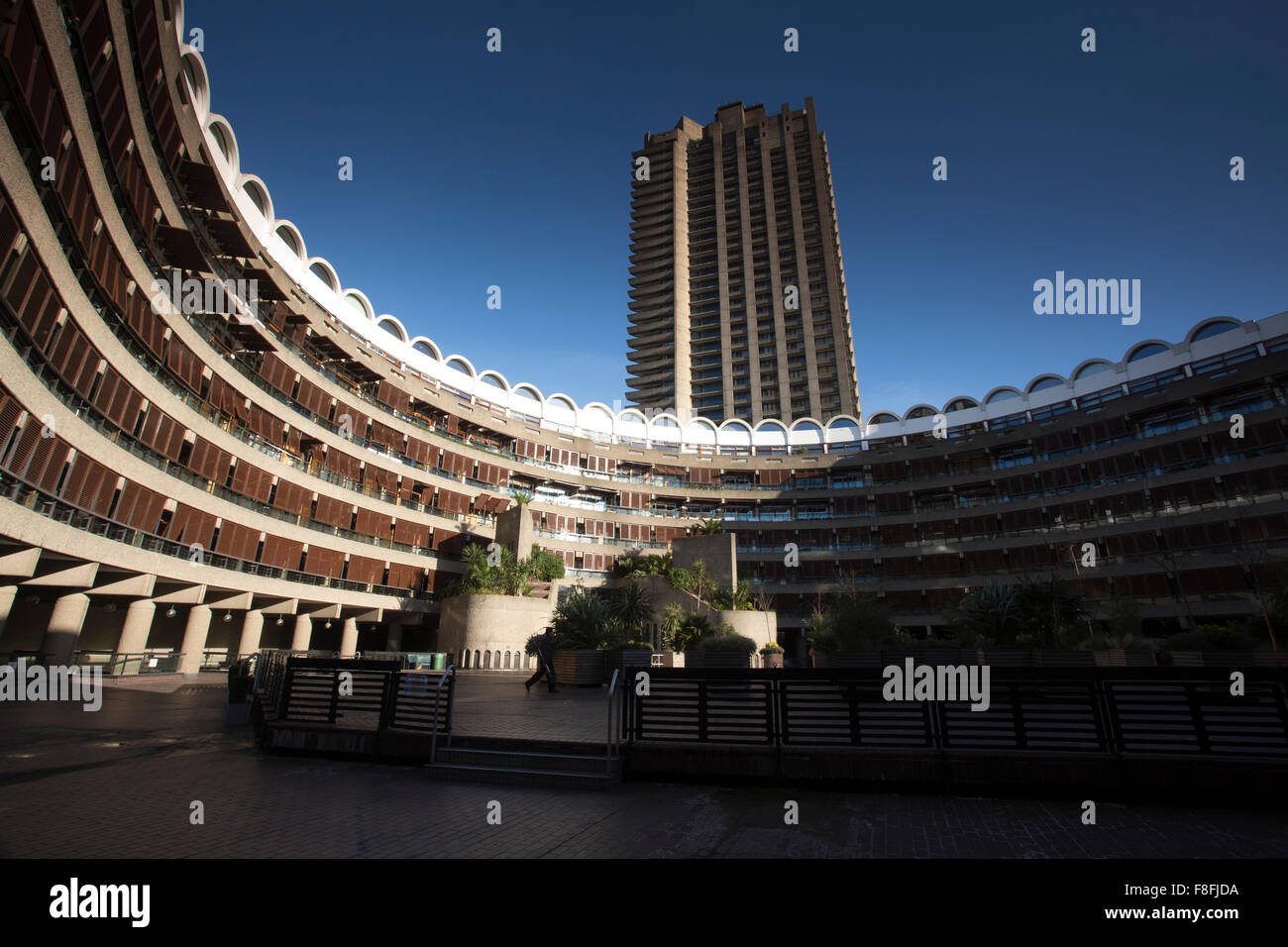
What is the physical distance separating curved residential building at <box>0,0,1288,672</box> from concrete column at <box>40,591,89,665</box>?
0.31 ft

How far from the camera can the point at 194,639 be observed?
945 inches

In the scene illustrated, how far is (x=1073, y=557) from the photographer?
37969 millimetres

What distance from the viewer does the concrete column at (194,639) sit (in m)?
23.4

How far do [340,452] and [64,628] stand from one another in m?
15.9

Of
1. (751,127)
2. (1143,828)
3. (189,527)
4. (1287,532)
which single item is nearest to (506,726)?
(1143,828)

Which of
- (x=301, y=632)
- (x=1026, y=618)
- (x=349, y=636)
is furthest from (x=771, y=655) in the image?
(x=301, y=632)

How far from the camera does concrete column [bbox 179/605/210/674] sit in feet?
76.8

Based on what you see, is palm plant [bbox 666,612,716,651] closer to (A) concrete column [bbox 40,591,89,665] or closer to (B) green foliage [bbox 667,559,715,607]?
(B) green foliage [bbox 667,559,715,607]

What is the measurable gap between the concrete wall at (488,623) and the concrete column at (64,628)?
47.3 feet

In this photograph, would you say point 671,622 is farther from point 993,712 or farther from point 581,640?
point 993,712

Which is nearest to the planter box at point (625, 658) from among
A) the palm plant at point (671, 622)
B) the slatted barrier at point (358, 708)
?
the palm plant at point (671, 622)

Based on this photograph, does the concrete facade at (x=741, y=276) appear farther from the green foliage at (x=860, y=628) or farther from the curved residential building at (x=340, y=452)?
the green foliage at (x=860, y=628)

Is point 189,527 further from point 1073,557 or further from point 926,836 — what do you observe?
point 1073,557
